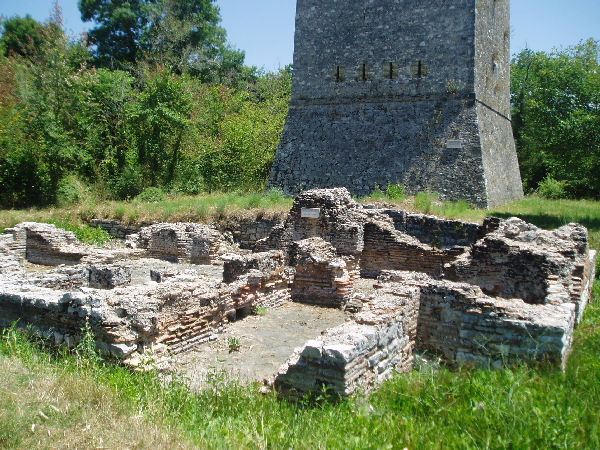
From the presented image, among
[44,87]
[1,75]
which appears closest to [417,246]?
[44,87]

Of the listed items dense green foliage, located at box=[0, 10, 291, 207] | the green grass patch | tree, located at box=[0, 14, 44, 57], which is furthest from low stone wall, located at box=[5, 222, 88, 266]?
tree, located at box=[0, 14, 44, 57]

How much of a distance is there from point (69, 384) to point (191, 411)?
107cm

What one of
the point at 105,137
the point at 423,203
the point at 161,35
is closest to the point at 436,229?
the point at 423,203

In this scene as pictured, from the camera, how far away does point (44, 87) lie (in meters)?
23.1

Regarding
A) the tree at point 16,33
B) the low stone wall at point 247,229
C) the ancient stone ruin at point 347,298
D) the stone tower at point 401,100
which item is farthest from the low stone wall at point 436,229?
the tree at point 16,33

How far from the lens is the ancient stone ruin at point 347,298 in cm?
462

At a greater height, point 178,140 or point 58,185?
point 178,140

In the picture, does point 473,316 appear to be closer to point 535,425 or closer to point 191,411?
point 535,425

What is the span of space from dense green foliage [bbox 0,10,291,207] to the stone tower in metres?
4.14

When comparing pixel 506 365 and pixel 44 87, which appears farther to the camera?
pixel 44 87

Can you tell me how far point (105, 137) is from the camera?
2498 cm

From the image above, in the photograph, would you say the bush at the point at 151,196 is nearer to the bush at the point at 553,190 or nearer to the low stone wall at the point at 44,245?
the low stone wall at the point at 44,245

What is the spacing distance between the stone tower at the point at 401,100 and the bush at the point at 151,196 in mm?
5292

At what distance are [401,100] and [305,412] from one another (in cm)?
1706
